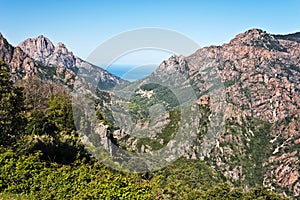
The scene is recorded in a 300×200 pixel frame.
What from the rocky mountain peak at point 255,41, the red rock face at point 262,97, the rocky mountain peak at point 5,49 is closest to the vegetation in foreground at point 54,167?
the red rock face at point 262,97

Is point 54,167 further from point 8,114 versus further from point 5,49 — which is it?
point 5,49

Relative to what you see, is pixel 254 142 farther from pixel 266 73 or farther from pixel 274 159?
pixel 266 73

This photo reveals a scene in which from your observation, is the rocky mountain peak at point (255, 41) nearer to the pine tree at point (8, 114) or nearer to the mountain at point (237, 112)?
the mountain at point (237, 112)

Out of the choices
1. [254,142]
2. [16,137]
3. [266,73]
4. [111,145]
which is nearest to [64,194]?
[16,137]

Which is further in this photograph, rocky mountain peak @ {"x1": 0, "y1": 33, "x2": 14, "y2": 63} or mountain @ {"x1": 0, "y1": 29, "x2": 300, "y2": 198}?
rocky mountain peak @ {"x1": 0, "y1": 33, "x2": 14, "y2": 63}

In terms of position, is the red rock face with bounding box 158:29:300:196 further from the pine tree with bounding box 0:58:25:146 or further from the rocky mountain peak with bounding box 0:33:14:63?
the rocky mountain peak with bounding box 0:33:14:63

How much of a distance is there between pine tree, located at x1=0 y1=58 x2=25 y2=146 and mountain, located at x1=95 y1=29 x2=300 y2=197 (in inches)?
655

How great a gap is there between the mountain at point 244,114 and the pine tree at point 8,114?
16.6 m

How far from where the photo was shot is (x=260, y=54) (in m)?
174

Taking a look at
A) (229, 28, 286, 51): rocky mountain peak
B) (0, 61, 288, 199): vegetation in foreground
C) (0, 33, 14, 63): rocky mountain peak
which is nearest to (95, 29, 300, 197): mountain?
(229, 28, 286, 51): rocky mountain peak

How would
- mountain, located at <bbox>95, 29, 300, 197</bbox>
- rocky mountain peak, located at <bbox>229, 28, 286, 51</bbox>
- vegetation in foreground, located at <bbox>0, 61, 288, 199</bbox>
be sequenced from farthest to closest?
rocky mountain peak, located at <bbox>229, 28, 286, 51</bbox> < mountain, located at <bbox>95, 29, 300, 197</bbox> < vegetation in foreground, located at <bbox>0, 61, 288, 199</bbox>

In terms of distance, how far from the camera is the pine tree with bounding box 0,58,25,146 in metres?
14.8

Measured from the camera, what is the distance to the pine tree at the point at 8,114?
14.8 m

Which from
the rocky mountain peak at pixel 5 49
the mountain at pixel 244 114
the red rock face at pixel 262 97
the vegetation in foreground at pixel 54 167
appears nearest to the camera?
the vegetation in foreground at pixel 54 167
